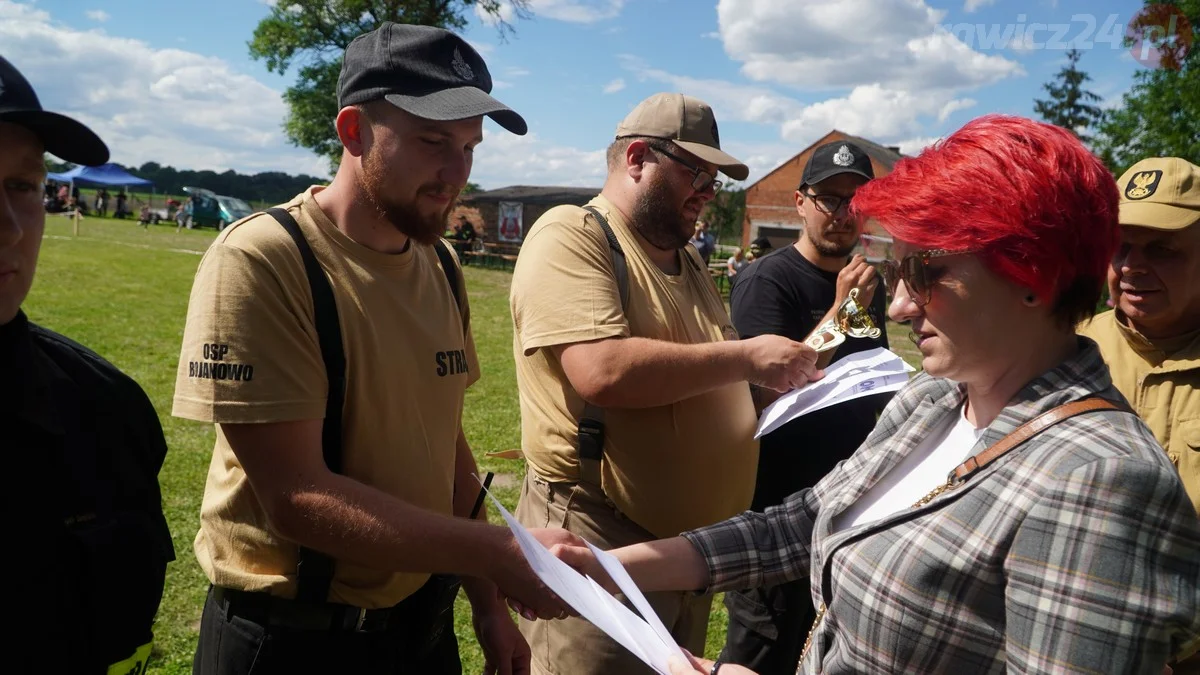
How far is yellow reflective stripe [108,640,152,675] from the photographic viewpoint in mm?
1469

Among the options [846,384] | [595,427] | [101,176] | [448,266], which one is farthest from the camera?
[101,176]

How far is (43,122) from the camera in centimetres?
138

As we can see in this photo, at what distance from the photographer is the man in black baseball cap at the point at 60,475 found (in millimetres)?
1363

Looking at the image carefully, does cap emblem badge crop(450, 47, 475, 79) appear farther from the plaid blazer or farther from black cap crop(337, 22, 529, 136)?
the plaid blazer

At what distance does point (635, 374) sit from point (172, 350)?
1061 centimetres

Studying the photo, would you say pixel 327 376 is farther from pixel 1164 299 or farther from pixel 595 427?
pixel 1164 299

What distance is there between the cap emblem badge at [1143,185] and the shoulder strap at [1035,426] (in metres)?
1.26

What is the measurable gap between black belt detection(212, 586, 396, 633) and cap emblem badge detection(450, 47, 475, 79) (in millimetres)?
1399

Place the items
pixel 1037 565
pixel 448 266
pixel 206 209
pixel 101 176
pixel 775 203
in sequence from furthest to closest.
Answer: pixel 775 203 → pixel 206 209 → pixel 101 176 → pixel 448 266 → pixel 1037 565

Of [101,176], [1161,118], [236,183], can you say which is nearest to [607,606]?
[1161,118]

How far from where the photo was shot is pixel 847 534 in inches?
64.7

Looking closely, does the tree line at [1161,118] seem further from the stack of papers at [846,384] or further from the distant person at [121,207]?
the distant person at [121,207]

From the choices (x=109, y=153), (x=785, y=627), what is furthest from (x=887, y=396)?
(x=109, y=153)

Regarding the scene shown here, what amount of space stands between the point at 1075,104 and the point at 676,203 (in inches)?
2756
